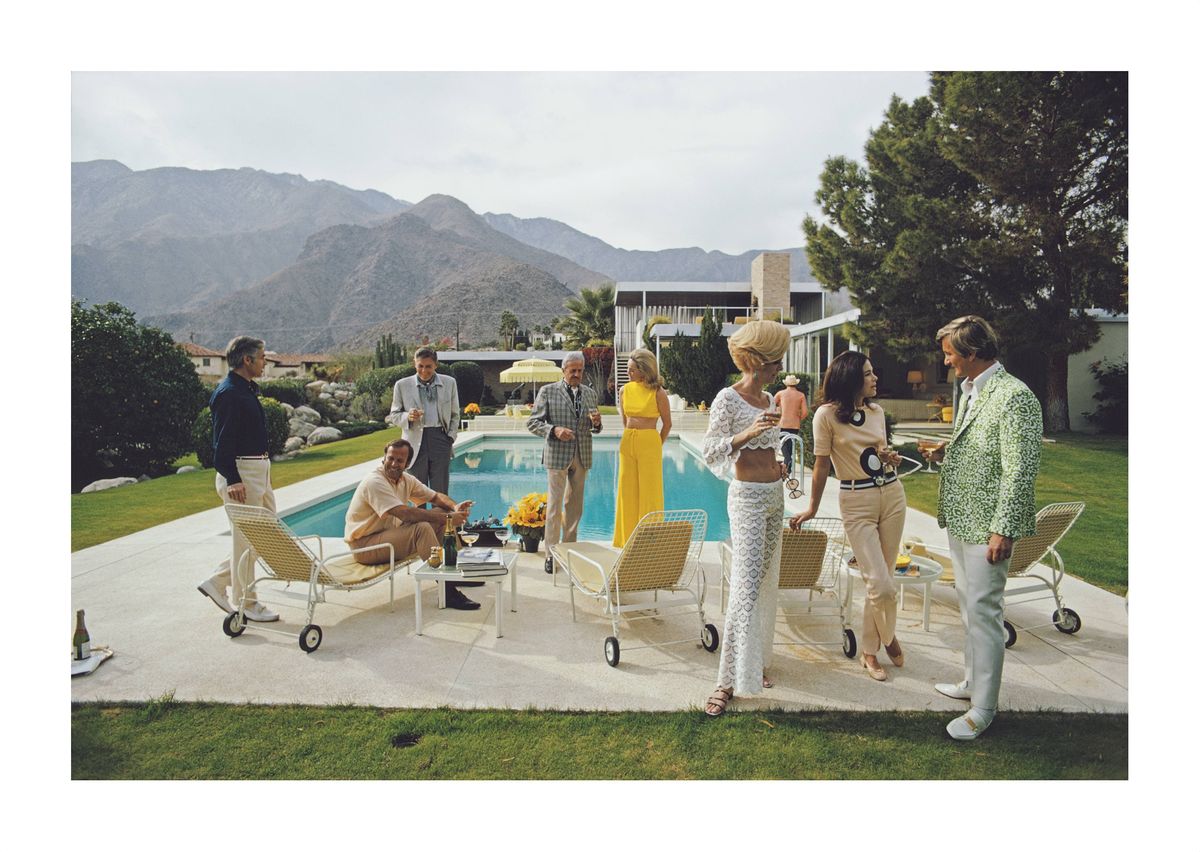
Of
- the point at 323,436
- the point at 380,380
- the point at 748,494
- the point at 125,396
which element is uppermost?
the point at 380,380

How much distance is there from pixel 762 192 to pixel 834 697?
18.6ft

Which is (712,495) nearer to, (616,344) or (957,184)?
Answer: (957,184)

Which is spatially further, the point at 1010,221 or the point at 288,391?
the point at 288,391

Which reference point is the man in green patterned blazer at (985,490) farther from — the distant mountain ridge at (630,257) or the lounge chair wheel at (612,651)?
the distant mountain ridge at (630,257)

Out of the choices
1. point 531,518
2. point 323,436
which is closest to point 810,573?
point 531,518

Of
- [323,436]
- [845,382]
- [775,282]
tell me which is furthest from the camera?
[775,282]

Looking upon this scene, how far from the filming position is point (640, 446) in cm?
566

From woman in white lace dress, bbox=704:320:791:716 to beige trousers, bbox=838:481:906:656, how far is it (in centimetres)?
58

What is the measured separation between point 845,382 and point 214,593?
12.9 ft

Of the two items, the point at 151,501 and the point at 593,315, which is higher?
the point at 593,315

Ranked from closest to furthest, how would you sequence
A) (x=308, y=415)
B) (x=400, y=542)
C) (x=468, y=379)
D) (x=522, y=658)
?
(x=522, y=658) → (x=400, y=542) → (x=308, y=415) → (x=468, y=379)

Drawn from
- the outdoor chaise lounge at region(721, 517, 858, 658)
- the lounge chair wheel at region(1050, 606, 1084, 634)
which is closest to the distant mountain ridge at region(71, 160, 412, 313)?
the outdoor chaise lounge at region(721, 517, 858, 658)

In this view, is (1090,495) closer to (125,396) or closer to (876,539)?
(876,539)
